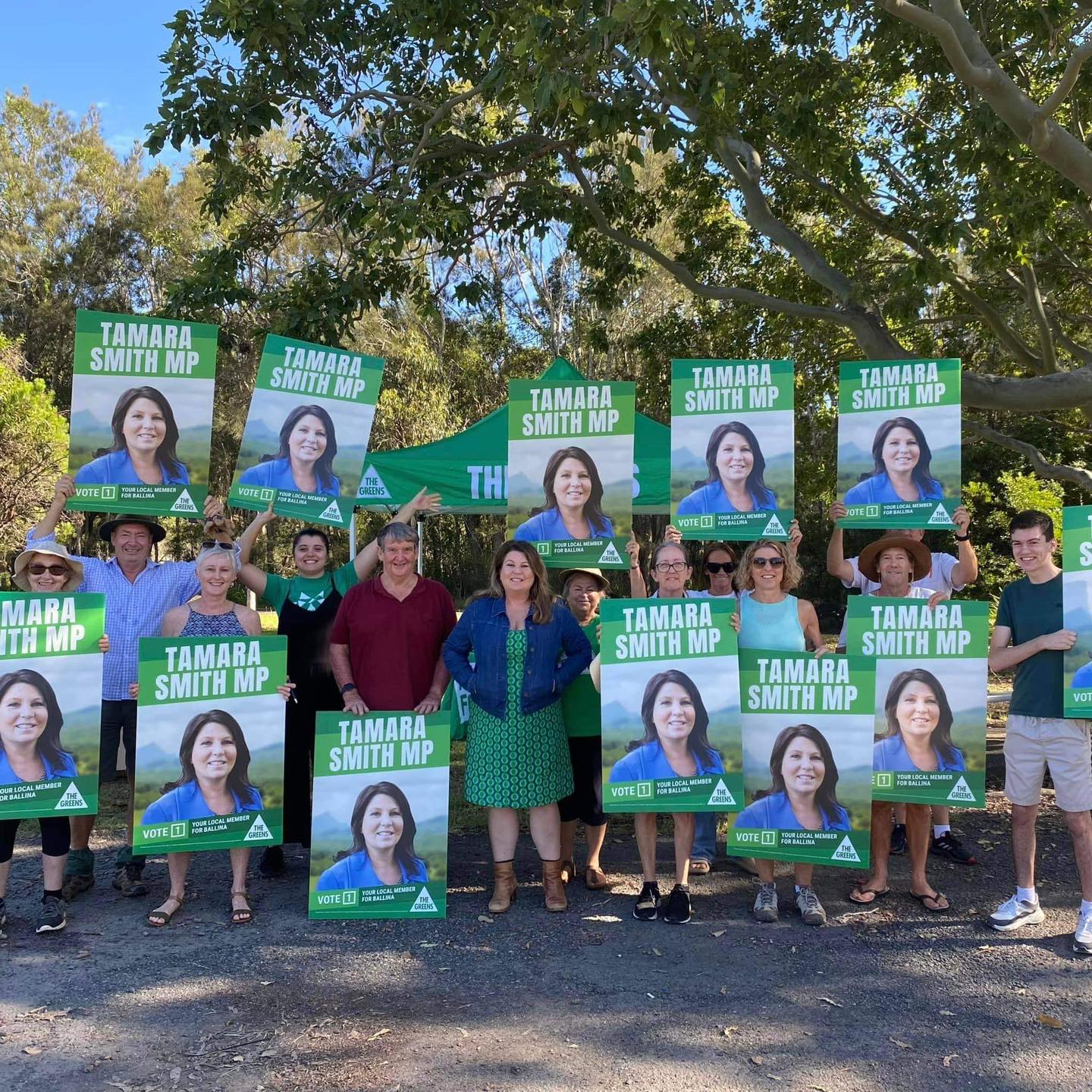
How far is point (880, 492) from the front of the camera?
5074 millimetres

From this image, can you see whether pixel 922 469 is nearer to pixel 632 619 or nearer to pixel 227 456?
pixel 632 619

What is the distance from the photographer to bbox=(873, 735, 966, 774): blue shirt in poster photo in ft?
15.8

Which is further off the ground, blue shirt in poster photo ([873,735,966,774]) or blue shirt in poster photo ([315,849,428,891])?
blue shirt in poster photo ([873,735,966,774])

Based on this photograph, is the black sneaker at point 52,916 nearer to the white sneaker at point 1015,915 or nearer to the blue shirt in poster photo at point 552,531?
the blue shirt in poster photo at point 552,531

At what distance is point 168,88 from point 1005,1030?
7.49 m

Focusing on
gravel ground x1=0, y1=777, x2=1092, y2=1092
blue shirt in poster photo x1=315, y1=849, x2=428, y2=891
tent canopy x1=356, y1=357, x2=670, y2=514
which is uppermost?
tent canopy x1=356, y1=357, x2=670, y2=514

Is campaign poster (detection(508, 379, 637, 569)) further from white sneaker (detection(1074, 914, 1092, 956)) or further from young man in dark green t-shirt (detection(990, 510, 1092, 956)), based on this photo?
white sneaker (detection(1074, 914, 1092, 956))

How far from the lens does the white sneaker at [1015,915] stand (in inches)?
186

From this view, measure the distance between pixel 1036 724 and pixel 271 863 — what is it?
4.10m

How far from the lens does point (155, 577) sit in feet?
17.2

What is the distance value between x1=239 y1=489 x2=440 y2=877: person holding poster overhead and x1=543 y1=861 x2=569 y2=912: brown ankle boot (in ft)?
4.96

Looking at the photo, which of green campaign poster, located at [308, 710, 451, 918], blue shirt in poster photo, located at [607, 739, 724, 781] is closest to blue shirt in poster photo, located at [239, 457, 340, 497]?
green campaign poster, located at [308, 710, 451, 918]

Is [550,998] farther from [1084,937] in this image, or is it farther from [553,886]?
[1084,937]

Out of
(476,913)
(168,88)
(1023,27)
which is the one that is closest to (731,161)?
(1023,27)
